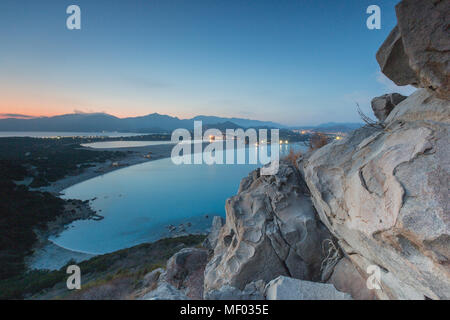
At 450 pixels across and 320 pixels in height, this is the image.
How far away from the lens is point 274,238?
223 inches

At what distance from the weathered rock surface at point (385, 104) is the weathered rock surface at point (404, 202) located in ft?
6.25

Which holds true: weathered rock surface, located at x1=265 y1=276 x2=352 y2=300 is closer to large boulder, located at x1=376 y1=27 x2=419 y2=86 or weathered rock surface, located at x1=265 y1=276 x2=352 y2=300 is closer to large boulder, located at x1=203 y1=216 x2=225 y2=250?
large boulder, located at x1=376 y1=27 x2=419 y2=86

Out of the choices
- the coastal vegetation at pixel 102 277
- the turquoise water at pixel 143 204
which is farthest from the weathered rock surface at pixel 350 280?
the turquoise water at pixel 143 204

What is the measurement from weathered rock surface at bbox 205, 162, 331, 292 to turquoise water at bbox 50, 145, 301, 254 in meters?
8.67

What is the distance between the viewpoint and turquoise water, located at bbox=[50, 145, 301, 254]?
19.4 metres

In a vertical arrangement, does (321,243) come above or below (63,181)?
above

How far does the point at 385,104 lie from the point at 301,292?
17.9 ft

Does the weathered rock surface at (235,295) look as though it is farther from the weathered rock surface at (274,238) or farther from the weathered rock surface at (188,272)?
the weathered rock surface at (188,272)

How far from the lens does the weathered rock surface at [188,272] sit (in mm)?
6907
